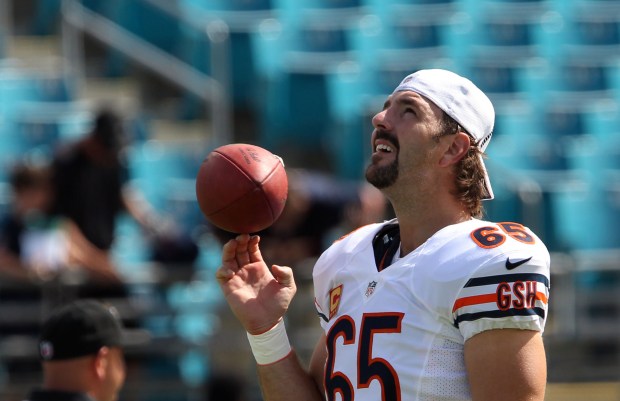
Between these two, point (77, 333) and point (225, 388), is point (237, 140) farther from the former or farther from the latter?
point (77, 333)

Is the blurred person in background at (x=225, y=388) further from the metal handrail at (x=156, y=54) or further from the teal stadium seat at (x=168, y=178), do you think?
the metal handrail at (x=156, y=54)

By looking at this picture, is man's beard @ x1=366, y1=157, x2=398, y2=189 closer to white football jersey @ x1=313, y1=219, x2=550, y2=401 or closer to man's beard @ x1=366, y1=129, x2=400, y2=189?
man's beard @ x1=366, y1=129, x2=400, y2=189

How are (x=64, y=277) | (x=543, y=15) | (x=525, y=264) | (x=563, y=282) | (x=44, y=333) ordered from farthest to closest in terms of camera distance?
(x=543, y=15)
(x=563, y=282)
(x=64, y=277)
(x=44, y=333)
(x=525, y=264)

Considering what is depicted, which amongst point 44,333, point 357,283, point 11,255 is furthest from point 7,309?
point 357,283

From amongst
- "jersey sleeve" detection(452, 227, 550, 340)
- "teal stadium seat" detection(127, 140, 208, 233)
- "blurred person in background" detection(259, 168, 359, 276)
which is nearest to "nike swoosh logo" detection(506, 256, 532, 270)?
"jersey sleeve" detection(452, 227, 550, 340)

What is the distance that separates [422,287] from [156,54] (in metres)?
6.28

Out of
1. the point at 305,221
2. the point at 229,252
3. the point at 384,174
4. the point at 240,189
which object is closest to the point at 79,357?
the point at 229,252

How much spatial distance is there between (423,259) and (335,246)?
0.37 meters

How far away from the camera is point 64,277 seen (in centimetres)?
575

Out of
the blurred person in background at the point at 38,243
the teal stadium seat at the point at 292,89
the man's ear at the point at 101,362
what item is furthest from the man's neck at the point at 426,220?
the teal stadium seat at the point at 292,89

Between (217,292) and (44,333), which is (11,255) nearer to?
(217,292)

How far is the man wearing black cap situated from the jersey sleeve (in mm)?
1290

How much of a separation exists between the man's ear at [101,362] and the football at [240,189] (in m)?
0.70

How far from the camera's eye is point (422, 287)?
251cm
